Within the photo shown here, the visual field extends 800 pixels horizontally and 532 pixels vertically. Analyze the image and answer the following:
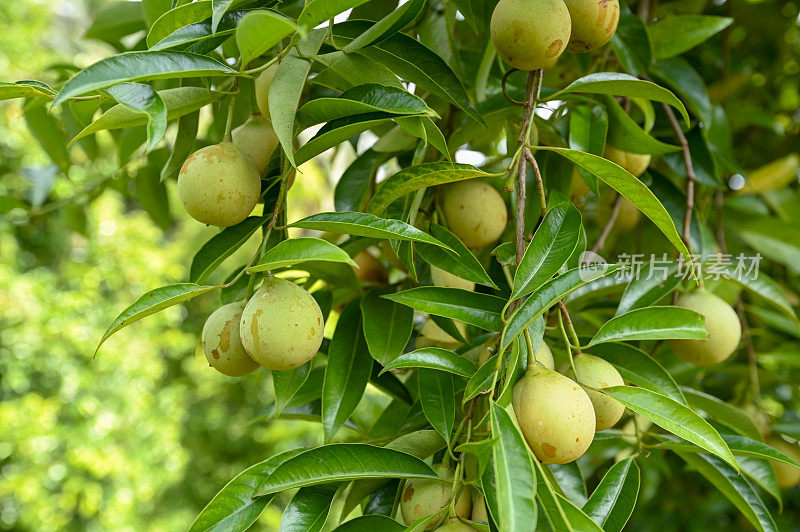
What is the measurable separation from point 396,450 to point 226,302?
0.18 m

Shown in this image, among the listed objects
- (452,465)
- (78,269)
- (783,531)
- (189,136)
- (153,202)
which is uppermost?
(189,136)

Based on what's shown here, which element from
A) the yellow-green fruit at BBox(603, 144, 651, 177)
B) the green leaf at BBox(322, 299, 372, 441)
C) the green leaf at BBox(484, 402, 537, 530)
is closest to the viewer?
the green leaf at BBox(484, 402, 537, 530)

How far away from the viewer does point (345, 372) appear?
52cm

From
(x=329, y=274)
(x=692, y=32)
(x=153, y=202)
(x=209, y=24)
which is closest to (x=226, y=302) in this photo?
(x=329, y=274)

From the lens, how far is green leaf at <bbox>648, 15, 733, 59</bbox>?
698mm

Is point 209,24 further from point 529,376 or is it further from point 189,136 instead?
point 529,376

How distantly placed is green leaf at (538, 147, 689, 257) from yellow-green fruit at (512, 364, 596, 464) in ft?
0.42

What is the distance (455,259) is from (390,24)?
6.3 inches

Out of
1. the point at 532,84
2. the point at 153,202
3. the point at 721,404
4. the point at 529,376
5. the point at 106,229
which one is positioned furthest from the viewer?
the point at 106,229

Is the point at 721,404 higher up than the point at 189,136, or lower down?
lower down

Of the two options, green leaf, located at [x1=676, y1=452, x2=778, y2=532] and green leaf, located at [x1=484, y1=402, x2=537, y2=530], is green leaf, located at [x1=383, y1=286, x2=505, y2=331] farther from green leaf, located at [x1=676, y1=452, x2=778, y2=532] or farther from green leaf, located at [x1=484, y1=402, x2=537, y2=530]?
green leaf, located at [x1=676, y1=452, x2=778, y2=532]

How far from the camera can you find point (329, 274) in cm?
57

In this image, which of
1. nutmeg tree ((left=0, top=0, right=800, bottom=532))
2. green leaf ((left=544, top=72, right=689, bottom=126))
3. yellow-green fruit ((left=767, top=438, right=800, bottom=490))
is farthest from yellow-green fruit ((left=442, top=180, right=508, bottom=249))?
yellow-green fruit ((left=767, top=438, right=800, bottom=490))

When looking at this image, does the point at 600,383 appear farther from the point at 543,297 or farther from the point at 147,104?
the point at 147,104
